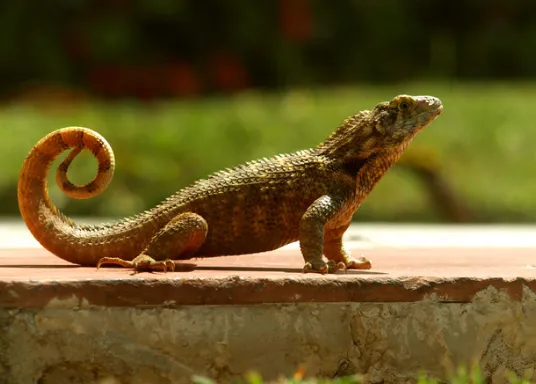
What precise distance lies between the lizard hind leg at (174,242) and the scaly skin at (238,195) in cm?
1

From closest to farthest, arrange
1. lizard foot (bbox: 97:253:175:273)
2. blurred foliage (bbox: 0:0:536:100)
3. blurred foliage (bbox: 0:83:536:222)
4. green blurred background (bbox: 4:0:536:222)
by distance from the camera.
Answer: lizard foot (bbox: 97:253:175:273) < blurred foliage (bbox: 0:83:536:222) < green blurred background (bbox: 4:0:536:222) < blurred foliage (bbox: 0:0:536:100)

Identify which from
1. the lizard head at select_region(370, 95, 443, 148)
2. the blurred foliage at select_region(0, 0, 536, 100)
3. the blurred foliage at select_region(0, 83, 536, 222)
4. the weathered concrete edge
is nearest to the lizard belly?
the lizard head at select_region(370, 95, 443, 148)

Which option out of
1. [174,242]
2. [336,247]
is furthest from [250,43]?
[174,242]

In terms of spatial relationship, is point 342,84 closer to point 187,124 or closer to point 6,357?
point 187,124

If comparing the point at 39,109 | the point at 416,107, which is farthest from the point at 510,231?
the point at 39,109

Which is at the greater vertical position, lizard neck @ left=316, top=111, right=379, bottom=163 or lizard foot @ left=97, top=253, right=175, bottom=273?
lizard neck @ left=316, top=111, right=379, bottom=163

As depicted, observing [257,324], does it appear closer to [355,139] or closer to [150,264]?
[150,264]

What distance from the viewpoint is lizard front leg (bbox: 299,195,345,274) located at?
3611mm

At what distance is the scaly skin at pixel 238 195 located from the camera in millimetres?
3791

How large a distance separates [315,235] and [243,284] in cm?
42

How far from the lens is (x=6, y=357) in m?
3.25

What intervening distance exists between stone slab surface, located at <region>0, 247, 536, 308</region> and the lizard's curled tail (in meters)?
0.14

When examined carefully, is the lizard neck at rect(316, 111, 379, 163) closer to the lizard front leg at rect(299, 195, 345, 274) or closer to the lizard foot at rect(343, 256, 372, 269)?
the lizard front leg at rect(299, 195, 345, 274)

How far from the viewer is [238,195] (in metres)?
3.79
